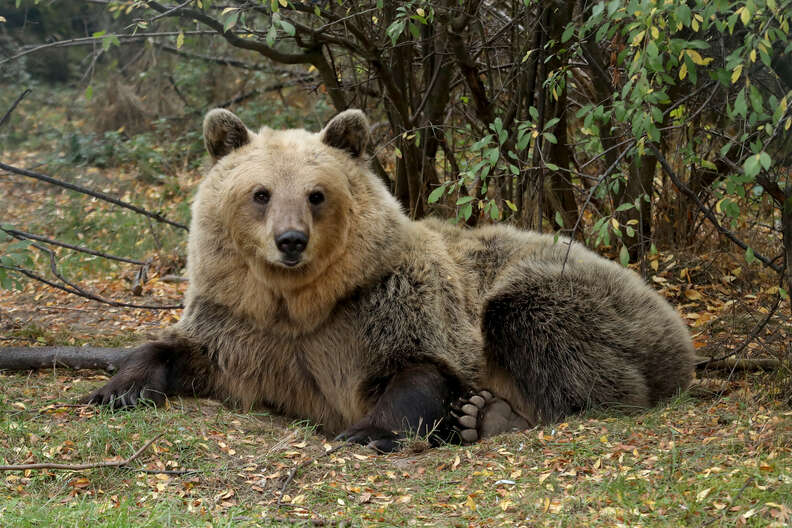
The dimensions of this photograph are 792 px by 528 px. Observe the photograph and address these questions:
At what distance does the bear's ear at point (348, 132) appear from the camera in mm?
5391

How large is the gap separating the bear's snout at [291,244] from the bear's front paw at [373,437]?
3.52ft

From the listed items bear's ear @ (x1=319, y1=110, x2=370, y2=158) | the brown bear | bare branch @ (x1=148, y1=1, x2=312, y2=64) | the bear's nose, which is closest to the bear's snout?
the bear's nose

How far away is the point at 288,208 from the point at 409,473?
5.56 ft

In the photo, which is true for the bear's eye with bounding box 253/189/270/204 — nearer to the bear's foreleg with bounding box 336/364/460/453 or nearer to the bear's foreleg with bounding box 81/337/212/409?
the bear's foreleg with bounding box 81/337/212/409

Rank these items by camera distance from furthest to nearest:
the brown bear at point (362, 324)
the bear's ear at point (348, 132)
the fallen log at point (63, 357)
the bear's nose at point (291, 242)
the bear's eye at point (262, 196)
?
1. the fallen log at point (63, 357)
2. the bear's ear at point (348, 132)
3. the brown bear at point (362, 324)
4. the bear's eye at point (262, 196)
5. the bear's nose at point (291, 242)

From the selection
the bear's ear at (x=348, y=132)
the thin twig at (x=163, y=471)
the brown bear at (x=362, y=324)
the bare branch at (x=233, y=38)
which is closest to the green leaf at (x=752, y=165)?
the brown bear at (x=362, y=324)

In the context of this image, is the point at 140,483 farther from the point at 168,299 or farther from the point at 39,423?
the point at 168,299

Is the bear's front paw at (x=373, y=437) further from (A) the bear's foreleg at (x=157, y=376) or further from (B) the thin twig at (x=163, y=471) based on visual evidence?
(A) the bear's foreleg at (x=157, y=376)

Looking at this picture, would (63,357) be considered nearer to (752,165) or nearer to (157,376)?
(157,376)

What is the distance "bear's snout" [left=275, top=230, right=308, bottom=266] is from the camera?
470 cm

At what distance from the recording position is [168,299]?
26.7 ft

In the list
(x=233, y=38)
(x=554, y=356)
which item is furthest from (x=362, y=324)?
(x=233, y=38)

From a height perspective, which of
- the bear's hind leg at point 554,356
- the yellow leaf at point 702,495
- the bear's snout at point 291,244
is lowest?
the yellow leaf at point 702,495

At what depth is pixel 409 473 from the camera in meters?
4.29
